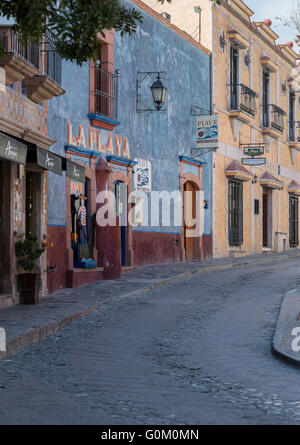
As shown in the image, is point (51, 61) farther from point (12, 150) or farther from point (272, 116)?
point (272, 116)

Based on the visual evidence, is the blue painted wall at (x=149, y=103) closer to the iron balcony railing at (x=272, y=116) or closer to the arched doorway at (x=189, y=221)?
the arched doorway at (x=189, y=221)

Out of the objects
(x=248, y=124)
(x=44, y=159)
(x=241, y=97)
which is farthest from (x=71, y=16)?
(x=248, y=124)

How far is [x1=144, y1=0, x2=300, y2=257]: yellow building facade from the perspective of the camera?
26.6 meters

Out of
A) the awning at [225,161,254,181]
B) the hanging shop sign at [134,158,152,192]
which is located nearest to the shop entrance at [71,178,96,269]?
the hanging shop sign at [134,158,152,192]

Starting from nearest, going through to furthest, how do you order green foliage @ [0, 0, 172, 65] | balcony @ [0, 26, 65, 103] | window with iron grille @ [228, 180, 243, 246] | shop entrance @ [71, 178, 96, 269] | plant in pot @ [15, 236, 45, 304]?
green foliage @ [0, 0, 172, 65], balcony @ [0, 26, 65, 103], plant in pot @ [15, 236, 45, 304], shop entrance @ [71, 178, 96, 269], window with iron grille @ [228, 180, 243, 246]

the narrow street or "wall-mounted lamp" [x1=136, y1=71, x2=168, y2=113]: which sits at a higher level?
"wall-mounted lamp" [x1=136, y1=71, x2=168, y2=113]

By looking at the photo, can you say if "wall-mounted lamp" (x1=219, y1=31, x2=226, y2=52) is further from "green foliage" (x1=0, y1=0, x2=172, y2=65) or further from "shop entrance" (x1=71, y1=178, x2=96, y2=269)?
"green foliage" (x1=0, y1=0, x2=172, y2=65)

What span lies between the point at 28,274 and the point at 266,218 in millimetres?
21582

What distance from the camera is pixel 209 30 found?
2617cm

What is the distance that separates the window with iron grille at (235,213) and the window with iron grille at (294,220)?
7923 mm

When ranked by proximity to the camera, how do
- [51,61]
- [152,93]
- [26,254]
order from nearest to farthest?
[26,254] < [51,61] < [152,93]

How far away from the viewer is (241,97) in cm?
2792

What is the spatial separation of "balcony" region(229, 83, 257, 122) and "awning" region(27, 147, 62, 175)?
1560 centimetres

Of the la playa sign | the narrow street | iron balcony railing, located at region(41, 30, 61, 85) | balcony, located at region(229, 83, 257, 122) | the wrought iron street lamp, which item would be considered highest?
balcony, located at region(229, 83, 257, 122)
